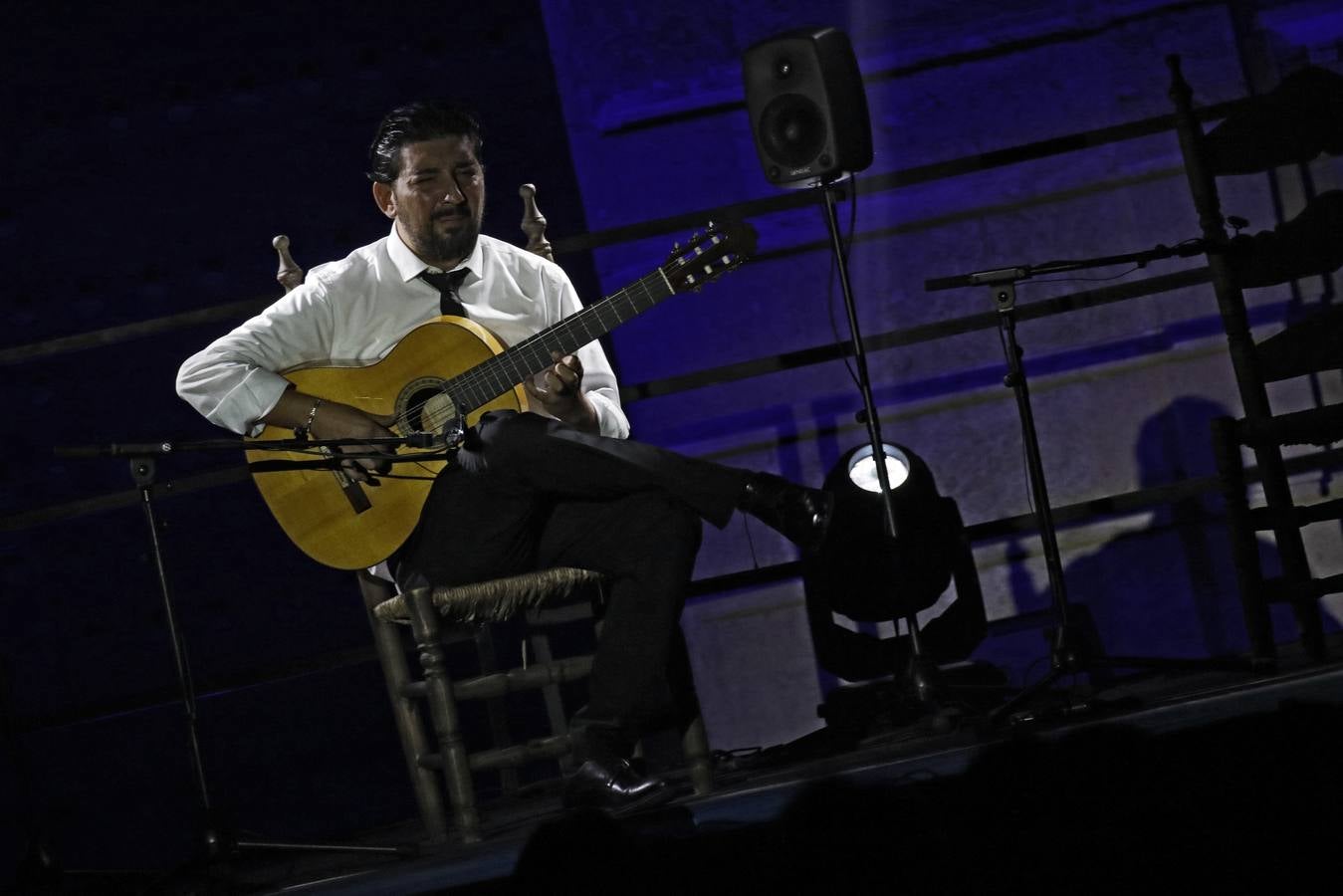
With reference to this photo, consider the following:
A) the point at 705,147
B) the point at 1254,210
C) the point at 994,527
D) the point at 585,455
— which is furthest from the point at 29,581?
the point at 1254,210

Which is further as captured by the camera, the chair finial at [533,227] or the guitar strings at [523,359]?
the chair finial at [533,227]

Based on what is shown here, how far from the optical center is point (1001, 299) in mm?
2742

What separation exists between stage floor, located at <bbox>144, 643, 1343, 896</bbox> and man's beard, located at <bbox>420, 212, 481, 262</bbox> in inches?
47.4

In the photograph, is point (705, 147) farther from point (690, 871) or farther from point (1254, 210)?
point (690, 871)

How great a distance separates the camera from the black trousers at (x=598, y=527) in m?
2.49

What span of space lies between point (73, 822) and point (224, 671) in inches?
19.9

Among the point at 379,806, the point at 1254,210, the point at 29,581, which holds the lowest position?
the point at 379,806

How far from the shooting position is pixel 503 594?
266 cm

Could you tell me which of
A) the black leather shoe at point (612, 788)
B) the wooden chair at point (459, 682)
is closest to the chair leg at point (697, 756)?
the wooden chair at point (459, 682)

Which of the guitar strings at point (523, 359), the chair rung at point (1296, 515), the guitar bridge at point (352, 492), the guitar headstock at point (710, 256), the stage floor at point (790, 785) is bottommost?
the stage floor at point (790, 785)

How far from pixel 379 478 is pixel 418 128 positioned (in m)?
0.79

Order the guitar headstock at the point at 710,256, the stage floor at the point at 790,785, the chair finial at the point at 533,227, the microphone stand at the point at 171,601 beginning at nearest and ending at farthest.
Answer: the stage floor at the point at 790,785 → the microphone stand at the point at 171,601 → the guitar headstock at the point at 710,256 → the chair finial at the point at 533,227

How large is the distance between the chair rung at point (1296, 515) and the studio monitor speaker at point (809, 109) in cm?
115

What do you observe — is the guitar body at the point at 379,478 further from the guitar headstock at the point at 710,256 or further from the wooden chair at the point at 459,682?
the guitar headstock at the point at 710,256
